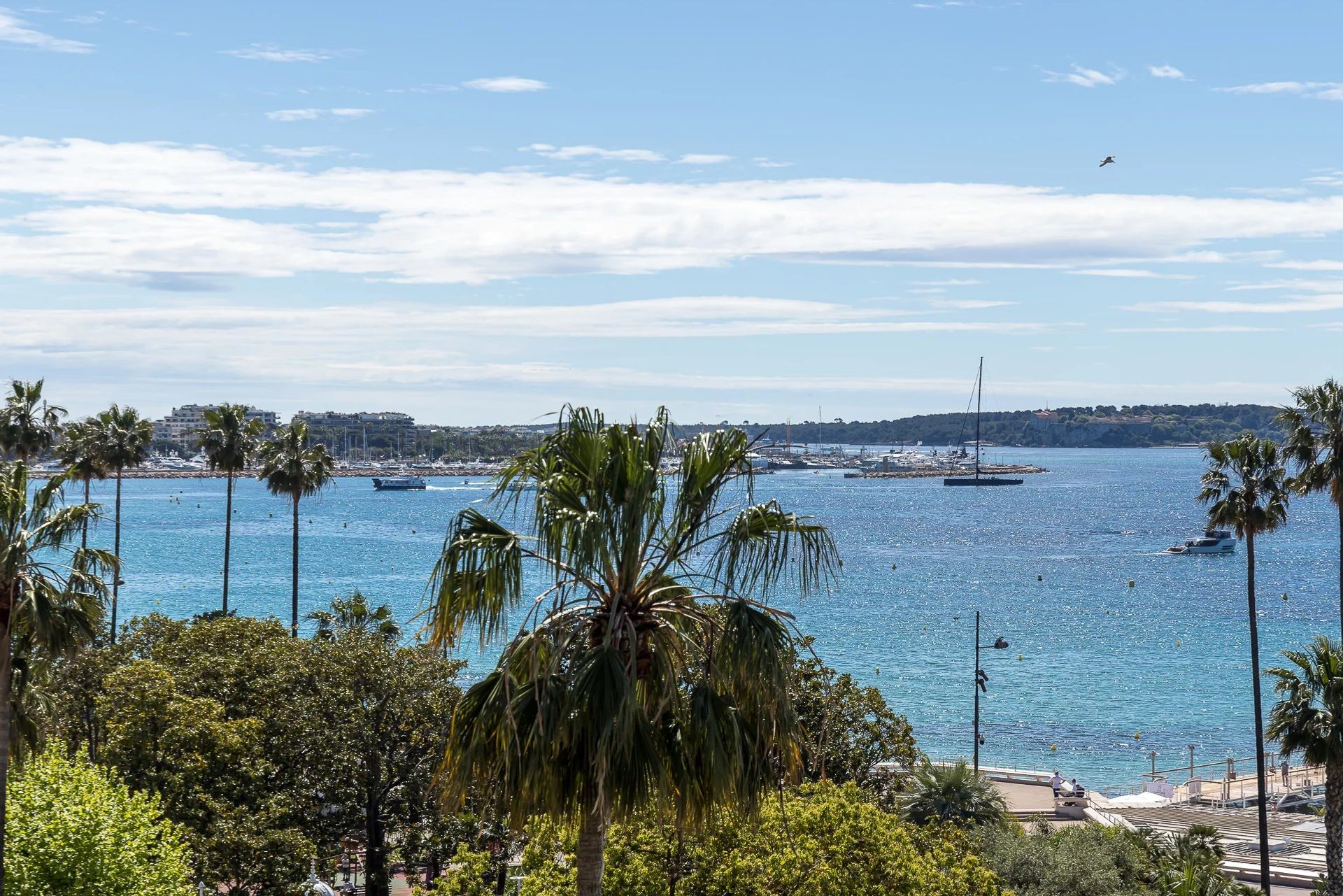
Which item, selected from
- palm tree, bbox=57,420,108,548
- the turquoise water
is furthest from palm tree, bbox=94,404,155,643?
the turquoise water

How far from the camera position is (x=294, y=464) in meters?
58.5

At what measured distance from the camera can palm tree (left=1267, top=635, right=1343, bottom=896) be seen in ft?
90.7

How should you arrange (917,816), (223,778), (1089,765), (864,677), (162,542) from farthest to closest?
(162,542)
(864,677)
(1089,765)
(917,816)
(223,778)

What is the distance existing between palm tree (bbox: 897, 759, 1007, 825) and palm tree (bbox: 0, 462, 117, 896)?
18251mm

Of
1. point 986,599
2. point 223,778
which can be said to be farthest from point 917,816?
point 986,599

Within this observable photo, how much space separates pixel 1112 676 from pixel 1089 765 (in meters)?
25.3

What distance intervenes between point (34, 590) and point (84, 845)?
170 inches

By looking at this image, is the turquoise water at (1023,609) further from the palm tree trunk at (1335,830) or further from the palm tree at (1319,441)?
the palm tree trunk at (1335,830)

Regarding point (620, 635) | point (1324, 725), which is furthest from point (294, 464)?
point (620, 635)

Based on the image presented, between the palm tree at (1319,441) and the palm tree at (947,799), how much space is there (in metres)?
12.5

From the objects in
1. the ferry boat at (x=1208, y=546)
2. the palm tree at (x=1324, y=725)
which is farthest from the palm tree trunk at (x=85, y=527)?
the ferry boat at (x=1208, y=546)

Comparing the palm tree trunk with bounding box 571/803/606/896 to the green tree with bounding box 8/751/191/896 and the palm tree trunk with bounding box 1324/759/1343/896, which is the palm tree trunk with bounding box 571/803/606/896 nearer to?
the green tree with bounding box 8/751/191/896

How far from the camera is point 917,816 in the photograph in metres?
29.3

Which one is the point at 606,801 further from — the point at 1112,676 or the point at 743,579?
the point at 1112,676
